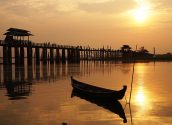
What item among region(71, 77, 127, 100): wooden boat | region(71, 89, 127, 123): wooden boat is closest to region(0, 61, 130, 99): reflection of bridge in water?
region(71, 77, 127, 100): wooden boat

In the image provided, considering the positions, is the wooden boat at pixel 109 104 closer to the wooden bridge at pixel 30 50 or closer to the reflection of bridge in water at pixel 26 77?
the reflection of bridge in water at pixel 26 77

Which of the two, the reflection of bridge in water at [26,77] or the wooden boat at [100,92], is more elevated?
the wooden boat at [100,92]

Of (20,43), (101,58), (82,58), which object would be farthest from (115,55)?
(20,43)

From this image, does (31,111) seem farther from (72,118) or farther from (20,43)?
(20,43)

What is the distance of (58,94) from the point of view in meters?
26.1

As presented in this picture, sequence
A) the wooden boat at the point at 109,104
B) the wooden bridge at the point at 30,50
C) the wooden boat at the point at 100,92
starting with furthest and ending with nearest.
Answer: the wooden bridge at the point at 30,50 < the wooden boat at the point at 100,92 < the wooden boat at the point at 109,104

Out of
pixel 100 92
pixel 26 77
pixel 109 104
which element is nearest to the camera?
pixel 109 104

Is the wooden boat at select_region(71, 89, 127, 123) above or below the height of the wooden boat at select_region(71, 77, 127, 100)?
below

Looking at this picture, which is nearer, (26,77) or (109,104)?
(109,104)

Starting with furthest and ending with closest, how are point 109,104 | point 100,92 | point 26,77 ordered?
1. point 26,77
2. point 100,92
3. point 109,104

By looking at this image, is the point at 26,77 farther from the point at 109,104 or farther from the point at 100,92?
the point at 109,104

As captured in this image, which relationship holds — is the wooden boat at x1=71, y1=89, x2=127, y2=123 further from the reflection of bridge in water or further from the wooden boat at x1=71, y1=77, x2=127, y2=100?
the reflection of bridge in water

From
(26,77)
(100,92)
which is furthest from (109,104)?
(26,77)

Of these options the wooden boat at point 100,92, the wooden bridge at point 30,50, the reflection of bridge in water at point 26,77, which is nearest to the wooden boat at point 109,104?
the wooden boat at point 100,92
